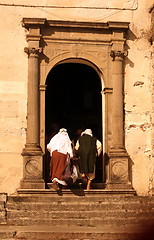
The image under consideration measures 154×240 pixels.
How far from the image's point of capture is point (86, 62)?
1184 centimetres

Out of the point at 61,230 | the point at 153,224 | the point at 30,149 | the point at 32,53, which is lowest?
the point at 61,230

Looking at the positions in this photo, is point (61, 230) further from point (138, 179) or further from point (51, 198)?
point (138, 179)

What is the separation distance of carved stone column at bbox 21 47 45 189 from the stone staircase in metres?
0.44

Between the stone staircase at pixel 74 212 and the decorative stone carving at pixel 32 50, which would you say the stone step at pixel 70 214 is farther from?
the decorative stone carving at pixel 32 50

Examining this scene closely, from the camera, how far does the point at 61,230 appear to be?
26.9 ft

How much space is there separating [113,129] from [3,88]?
283 cm

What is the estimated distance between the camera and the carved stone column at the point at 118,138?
11.1 meters

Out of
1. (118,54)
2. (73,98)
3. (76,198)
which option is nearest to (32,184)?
(76,198)

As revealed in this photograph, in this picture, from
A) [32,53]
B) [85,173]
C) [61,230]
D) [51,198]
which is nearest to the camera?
[61,230]

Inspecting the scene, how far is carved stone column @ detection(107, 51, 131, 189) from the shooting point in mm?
11078

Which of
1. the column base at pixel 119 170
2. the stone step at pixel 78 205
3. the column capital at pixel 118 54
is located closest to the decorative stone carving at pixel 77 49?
the column capital at pixel 118 54

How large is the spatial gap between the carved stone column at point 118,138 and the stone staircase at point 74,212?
2.18 feet

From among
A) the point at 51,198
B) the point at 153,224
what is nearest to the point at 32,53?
the point at 51,198

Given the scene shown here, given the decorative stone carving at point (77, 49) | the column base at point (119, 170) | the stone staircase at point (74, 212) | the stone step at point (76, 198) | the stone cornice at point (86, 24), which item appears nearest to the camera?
the stone staircase at point (74, 212)
